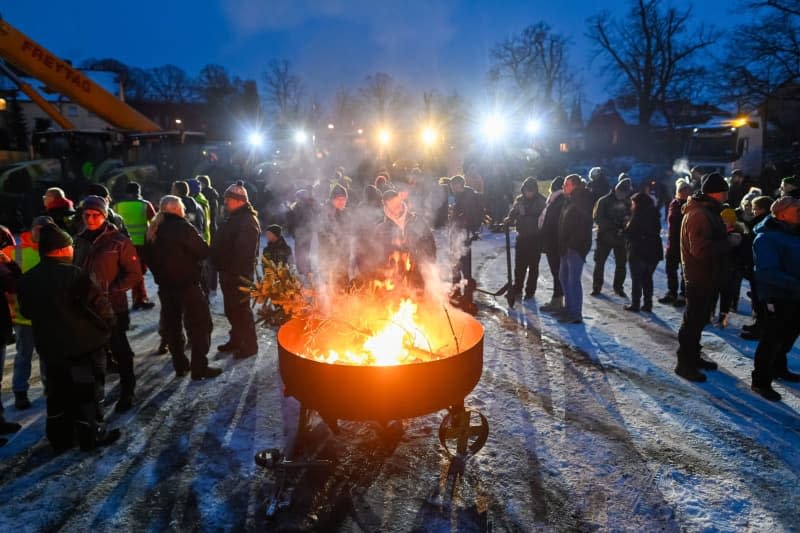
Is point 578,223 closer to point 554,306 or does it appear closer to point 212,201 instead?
point 554,306

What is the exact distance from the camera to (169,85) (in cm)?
7438

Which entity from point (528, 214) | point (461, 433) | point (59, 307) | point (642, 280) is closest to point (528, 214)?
point (528, 214)

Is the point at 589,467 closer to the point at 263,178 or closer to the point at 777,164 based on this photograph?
the point at 263,178

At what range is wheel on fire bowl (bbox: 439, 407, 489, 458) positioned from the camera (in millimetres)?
3844

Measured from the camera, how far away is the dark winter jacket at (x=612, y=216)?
8.25 metres

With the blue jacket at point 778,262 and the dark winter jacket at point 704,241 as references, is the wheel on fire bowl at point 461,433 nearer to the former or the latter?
the dark winter jacket at point 704,241

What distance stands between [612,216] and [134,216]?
743 centimetres

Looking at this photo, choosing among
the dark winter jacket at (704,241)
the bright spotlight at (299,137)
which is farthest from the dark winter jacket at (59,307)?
the bright spotlight at (299,137)

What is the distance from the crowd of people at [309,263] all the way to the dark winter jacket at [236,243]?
0.6 inches

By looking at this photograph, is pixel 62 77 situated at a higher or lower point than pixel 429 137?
higher

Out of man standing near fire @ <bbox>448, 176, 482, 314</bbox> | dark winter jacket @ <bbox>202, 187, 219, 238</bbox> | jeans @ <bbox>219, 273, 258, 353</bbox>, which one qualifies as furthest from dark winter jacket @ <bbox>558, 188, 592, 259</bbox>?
dark winter jacket @ <bbox>202, 187, 219, 238</bbox>

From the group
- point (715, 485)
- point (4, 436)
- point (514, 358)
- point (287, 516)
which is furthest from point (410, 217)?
point (4, 436)

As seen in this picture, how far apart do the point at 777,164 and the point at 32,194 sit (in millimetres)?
26273

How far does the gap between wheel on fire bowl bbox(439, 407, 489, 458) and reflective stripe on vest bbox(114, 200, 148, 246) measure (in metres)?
5.25
